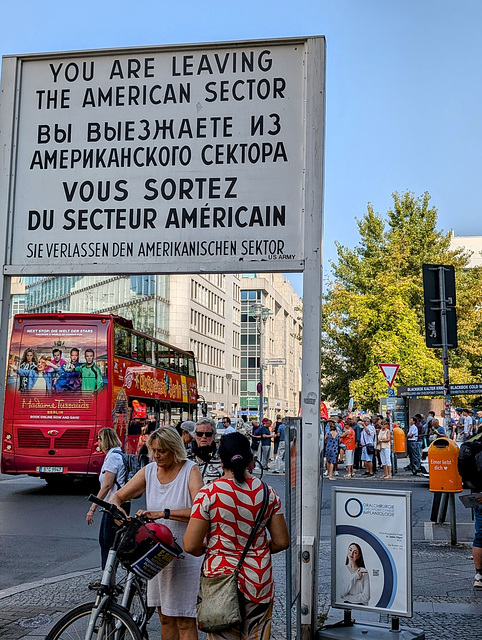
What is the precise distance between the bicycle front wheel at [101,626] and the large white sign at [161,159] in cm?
261

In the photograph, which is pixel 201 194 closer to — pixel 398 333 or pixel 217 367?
pixel 398 333

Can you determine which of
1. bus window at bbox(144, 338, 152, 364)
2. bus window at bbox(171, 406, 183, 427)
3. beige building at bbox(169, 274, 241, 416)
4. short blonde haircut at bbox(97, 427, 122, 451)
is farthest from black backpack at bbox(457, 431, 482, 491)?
beige building at bbox(169, 274, 241, 416)

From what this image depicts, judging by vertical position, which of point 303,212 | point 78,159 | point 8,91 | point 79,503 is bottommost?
point 79,503

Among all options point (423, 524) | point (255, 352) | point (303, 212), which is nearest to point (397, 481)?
point (423, 524)

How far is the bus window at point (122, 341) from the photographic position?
61.7 feet

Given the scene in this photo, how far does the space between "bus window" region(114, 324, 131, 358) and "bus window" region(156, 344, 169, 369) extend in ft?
14.8

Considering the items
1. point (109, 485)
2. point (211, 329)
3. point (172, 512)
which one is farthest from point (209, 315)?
point (172, 512)

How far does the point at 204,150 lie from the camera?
610cm

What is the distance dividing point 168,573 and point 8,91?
Answer: 4.06 meters

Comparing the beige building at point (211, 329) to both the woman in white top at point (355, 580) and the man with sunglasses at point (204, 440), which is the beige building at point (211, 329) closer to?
the man with sunglasses at point (204, 440)

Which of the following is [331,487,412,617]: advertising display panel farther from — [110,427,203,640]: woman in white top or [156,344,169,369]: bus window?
[156,344,169,369]: bus window

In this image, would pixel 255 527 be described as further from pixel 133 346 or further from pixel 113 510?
pixel 133 346

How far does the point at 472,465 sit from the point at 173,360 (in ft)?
67.0

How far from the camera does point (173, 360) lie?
2761 centimetres
